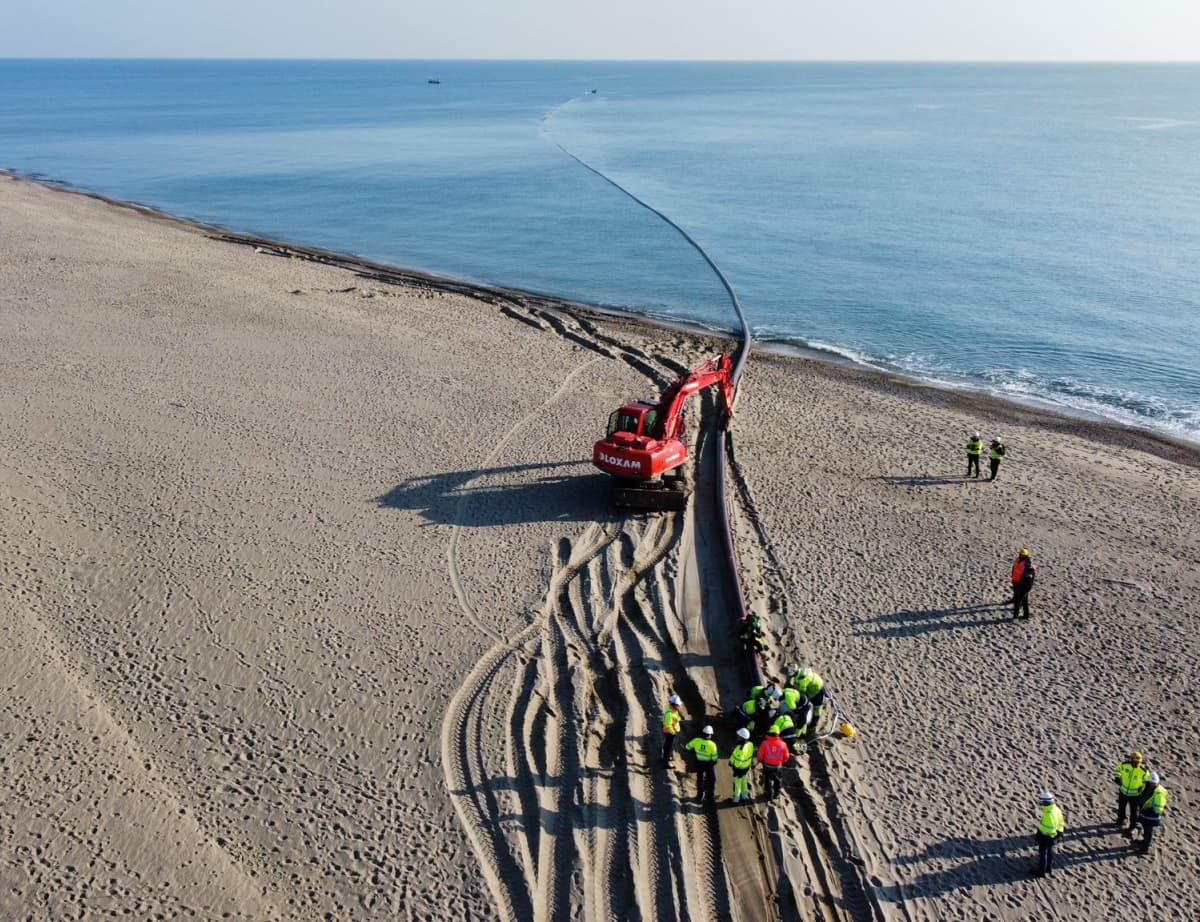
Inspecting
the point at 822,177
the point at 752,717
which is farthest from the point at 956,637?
the point at 822,177

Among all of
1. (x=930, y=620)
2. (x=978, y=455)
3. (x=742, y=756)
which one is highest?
(x=978, y=455)

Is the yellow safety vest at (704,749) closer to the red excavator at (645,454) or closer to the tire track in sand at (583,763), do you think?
the tire track in sand at (583,763)

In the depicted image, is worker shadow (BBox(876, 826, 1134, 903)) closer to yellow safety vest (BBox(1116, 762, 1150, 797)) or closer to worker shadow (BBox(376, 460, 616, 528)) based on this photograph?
yellow safety vest (BBox(1116, 762, 1150, 797))

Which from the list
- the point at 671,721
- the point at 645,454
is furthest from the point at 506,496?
the point at 671,721

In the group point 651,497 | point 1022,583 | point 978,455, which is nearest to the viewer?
point 1022,583

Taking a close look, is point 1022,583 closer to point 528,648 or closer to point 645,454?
point 645,454

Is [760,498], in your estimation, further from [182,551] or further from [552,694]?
[182,551]
